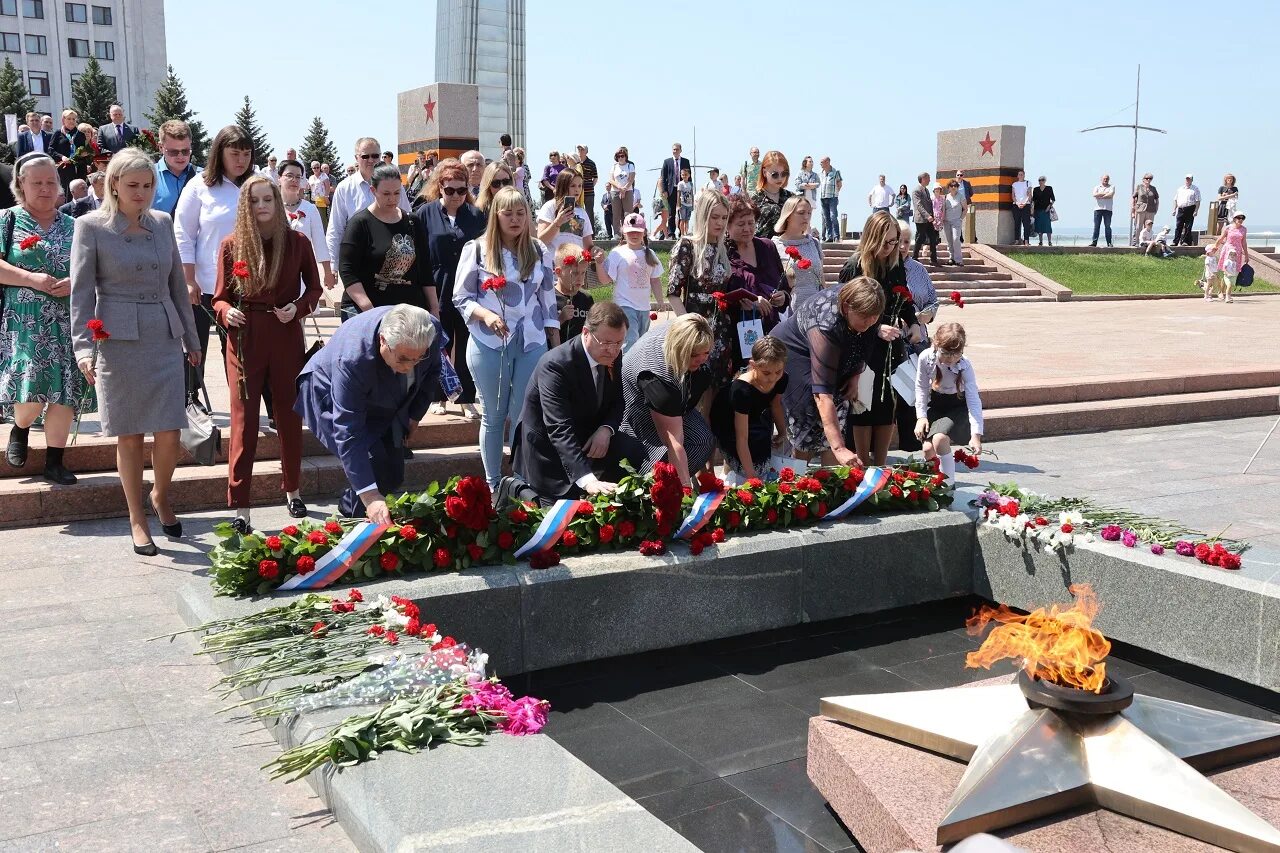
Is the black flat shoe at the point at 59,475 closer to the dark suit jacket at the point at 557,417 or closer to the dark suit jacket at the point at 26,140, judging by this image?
the dark suit jacket at the point at 557,417

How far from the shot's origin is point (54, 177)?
6434 mm

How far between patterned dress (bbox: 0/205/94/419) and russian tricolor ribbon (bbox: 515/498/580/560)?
313 centimetres

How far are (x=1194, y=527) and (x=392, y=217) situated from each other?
4.86m

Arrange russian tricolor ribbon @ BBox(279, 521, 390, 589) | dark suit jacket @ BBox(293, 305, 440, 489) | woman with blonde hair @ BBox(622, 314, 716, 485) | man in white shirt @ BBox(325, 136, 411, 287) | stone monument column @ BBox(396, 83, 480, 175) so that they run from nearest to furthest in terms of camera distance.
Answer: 1. russian tricolor ribbon @ BBox(279, 521, 390, 589)
2. dark suit jacket @ BBox(293, 305, 440, 489)
3. woman with blonde hair @ BBox(622, 314, 716, 485)
4. man in white shirt @ BBox(325, 136, 411, 287)
5. stone monument column @ BBox(396, 83, 480, 175)

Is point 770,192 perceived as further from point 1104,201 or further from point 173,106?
point 173,106

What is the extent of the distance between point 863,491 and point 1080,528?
37.6 inches

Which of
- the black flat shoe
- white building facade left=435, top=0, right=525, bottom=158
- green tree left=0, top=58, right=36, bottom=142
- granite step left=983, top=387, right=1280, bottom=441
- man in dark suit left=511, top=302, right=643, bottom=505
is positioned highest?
white building facade left=435, top=0, right=525, bottom=158

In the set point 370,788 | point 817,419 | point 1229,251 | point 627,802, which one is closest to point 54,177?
point 817,419

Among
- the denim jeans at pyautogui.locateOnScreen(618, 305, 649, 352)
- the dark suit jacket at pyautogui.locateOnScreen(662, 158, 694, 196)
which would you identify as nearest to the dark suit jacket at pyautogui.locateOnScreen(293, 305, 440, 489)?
the denim jeans at pyautogui.locateOnScreen(618, 305, 649, 352)

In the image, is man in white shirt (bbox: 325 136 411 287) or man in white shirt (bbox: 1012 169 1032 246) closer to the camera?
man in white shirt (bbox: 325 136 411 287)

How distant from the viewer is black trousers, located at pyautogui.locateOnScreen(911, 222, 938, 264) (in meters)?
23.4

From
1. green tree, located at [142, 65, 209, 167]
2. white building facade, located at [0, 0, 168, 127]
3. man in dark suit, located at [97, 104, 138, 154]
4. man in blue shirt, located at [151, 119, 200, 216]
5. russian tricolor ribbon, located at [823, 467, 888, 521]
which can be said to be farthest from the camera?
white building facade, located at [0, 0, 168, 127]

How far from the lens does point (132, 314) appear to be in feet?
19.0

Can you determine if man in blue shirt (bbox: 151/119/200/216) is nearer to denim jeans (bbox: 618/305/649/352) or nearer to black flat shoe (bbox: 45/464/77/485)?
black flat shoe (bbox: 45/464/77/485)
